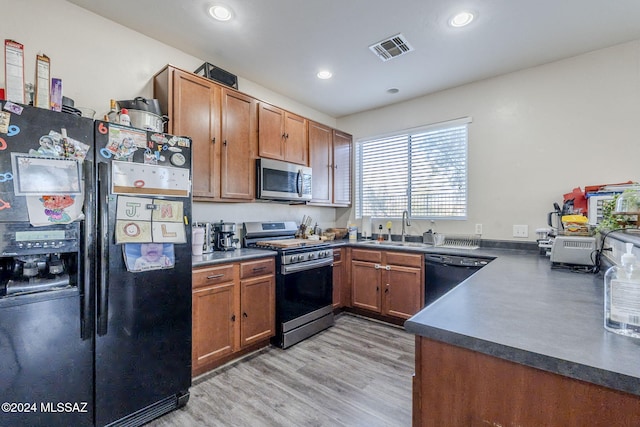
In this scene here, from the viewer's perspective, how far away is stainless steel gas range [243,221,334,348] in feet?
8.79

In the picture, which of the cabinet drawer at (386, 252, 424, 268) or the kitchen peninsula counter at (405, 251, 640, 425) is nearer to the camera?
the kitchen peninsula counter at (405, 251, 640, 425)

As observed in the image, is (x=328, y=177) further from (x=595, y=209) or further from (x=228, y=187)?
(x=595, y=209)

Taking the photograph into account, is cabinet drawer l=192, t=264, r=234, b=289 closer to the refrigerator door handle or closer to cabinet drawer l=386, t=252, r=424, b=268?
the refrigerator door handle

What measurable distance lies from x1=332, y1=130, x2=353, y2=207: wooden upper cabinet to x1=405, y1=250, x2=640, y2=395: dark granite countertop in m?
2.69

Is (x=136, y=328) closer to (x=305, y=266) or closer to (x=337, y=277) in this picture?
(x=305, y=266)

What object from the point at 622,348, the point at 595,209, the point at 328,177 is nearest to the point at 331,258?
the point at 328,177

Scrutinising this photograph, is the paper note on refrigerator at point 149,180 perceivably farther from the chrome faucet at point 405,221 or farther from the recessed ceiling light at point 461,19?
the chrome faucet at point 405,221

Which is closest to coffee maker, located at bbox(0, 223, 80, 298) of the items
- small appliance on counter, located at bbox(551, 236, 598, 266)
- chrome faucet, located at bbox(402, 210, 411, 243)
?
small appliance on counter, located at bbox(551, 236, 598, 266)

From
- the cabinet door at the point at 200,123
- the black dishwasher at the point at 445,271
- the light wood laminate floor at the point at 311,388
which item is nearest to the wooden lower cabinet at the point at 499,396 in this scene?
the light wood laminate floor at the point at 311,388

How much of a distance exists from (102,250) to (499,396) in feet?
6.05

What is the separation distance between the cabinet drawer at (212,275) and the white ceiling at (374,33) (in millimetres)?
1869

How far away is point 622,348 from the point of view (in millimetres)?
721

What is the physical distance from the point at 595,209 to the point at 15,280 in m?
3.61

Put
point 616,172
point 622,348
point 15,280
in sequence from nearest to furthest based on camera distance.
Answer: point 622,348 → point 15,280 → point 616,172
